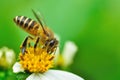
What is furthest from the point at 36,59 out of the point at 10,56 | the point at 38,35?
Result: the point at 10,56

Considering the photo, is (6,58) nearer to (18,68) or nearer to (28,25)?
(28,25)

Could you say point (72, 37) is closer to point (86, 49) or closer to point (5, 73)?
point (86, 49)

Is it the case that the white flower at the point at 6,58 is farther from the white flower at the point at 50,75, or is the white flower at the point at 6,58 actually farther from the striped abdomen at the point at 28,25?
the white flower at the point at 50,75

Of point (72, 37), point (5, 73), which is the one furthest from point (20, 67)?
point (72, 37)

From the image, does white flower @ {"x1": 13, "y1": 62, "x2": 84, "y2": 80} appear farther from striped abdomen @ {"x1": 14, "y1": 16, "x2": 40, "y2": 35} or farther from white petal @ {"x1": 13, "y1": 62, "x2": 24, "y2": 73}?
striped abdomen @ {"x1": 14, "y1": 16, "x2": 40, "y2": 35}

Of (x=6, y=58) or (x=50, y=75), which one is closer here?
(x=50, y=75)

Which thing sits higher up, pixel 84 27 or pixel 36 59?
pixel 36 59
